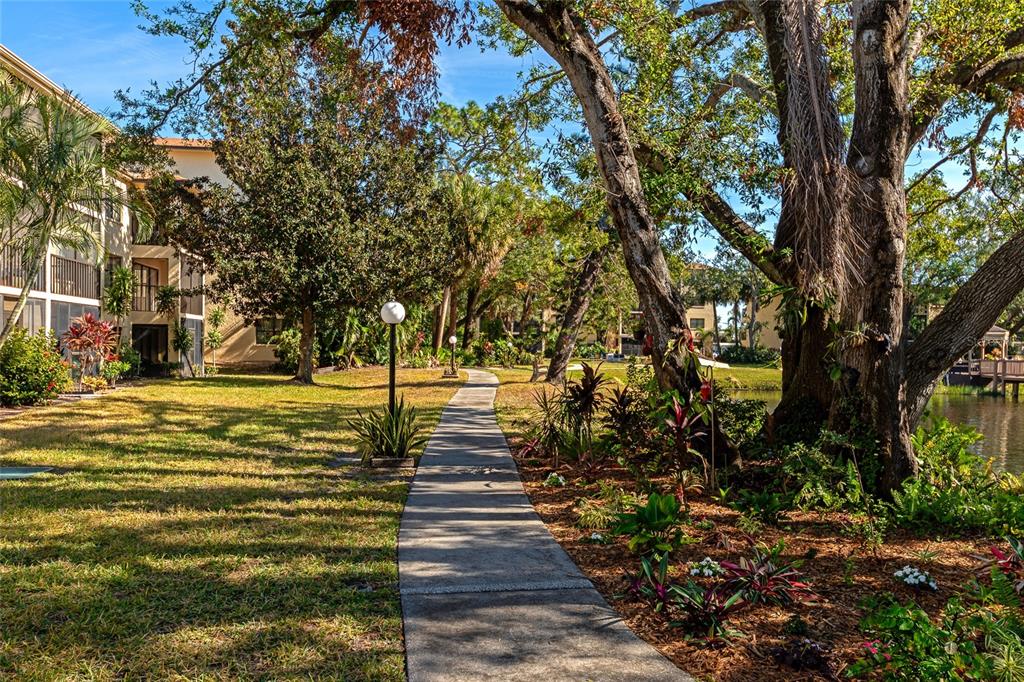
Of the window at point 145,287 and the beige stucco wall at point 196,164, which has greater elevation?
the beige stucco wall at point 196,164

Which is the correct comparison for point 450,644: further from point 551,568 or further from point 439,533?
point 439,533

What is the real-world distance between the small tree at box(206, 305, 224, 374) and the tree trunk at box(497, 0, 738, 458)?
25.4 metres

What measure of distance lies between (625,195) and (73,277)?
1936 cm

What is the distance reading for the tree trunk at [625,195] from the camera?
758cm

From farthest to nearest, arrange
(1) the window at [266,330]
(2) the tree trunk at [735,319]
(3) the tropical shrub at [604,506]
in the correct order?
(2) the tree trunk at [735,319] < (1) the window at [266,330] < (3) the tropical shrub at [604,506]

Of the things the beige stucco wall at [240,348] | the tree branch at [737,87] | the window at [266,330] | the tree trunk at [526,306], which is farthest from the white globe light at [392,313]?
the tree trunk at [526,306]

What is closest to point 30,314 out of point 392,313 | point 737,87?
point 392,313

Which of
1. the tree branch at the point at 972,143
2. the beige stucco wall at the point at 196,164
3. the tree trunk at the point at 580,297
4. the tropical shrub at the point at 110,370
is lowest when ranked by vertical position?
the tropical shrub at the point at 110,370

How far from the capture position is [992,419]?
2048cm

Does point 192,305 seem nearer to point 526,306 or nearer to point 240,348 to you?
point 240,348

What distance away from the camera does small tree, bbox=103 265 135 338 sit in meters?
22.4

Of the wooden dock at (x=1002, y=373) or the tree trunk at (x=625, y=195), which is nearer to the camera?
the tree trunk at (x=625, y=195)

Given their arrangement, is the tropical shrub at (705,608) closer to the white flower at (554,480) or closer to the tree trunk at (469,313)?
the white flower at (554,480)

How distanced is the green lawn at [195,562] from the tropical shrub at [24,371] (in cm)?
434
